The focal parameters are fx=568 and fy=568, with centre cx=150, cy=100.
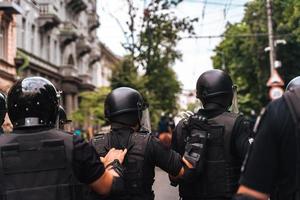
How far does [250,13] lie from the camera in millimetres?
38969

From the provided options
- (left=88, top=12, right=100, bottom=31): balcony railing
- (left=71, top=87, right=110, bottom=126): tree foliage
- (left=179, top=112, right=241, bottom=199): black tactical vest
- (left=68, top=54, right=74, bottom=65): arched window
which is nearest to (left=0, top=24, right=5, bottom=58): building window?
(left=71, top=87, right=110, bottom=126): tree foliage

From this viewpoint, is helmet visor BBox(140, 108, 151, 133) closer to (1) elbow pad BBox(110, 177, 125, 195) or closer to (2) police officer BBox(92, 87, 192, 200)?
(2) police officer BBox(92, 87, 192, 200)

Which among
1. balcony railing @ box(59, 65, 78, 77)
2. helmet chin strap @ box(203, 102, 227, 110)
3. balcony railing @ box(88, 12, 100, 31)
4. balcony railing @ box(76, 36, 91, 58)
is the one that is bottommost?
helmet chin strap @ box(203, 102, 227, 110)

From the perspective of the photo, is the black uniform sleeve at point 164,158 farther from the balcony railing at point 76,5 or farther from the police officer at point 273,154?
the balcony railing at point 76,5

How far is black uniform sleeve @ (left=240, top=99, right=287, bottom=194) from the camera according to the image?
237 cm

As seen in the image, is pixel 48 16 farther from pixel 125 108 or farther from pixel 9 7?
pixel 125 108

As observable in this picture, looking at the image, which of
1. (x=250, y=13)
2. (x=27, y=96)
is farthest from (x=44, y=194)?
(x=250, y=13)

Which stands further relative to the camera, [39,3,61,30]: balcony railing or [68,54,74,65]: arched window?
[68,54,74,65]: arched window

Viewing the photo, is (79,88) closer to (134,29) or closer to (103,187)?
(134,29)

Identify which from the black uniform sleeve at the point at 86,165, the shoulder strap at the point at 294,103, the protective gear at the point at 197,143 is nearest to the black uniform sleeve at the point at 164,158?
the protective gear at the point at 197,143

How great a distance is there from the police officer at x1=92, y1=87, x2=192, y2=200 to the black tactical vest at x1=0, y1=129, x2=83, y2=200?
543 millimetres

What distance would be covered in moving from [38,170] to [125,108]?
3.53 feet

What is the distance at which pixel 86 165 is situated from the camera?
3.13 meters

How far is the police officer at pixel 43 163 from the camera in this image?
3.16 metres
